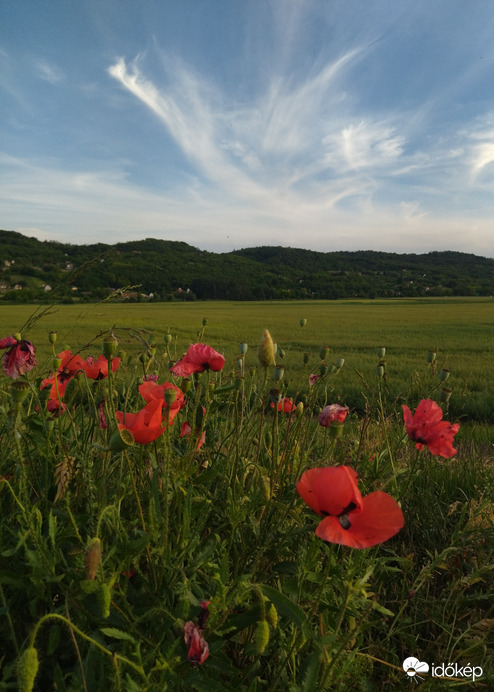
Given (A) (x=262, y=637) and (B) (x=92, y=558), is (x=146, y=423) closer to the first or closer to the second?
(B) (x=92, y=558)

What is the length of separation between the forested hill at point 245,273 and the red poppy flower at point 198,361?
26.1 metres

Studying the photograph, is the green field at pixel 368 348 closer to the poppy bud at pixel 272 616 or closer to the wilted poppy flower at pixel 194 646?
the poppy bud at pixel 272 616

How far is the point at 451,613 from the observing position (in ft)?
4.19

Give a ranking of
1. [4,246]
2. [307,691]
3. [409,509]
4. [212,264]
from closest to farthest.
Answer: [307,691], [409,509], [4,246], [212,264]

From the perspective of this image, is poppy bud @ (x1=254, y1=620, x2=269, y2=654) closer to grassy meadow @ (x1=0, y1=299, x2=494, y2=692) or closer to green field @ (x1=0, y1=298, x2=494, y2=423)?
grassy meadow @ (x1=0, y1=299, x2=494, y2=692)

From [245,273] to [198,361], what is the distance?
237 feet

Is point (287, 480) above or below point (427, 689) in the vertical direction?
above

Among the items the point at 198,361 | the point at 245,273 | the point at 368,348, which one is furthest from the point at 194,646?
the point at 245,273

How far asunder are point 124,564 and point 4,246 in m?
67.3

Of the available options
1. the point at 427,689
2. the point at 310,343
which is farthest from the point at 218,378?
the point at 310,343

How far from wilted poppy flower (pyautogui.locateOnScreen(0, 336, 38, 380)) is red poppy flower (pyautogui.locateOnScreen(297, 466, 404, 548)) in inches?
38.1

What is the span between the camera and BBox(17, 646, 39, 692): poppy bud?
55 centimetres

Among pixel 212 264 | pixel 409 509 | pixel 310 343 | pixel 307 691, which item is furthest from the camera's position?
pixel 212 264

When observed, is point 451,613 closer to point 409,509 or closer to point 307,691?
point 409,509
